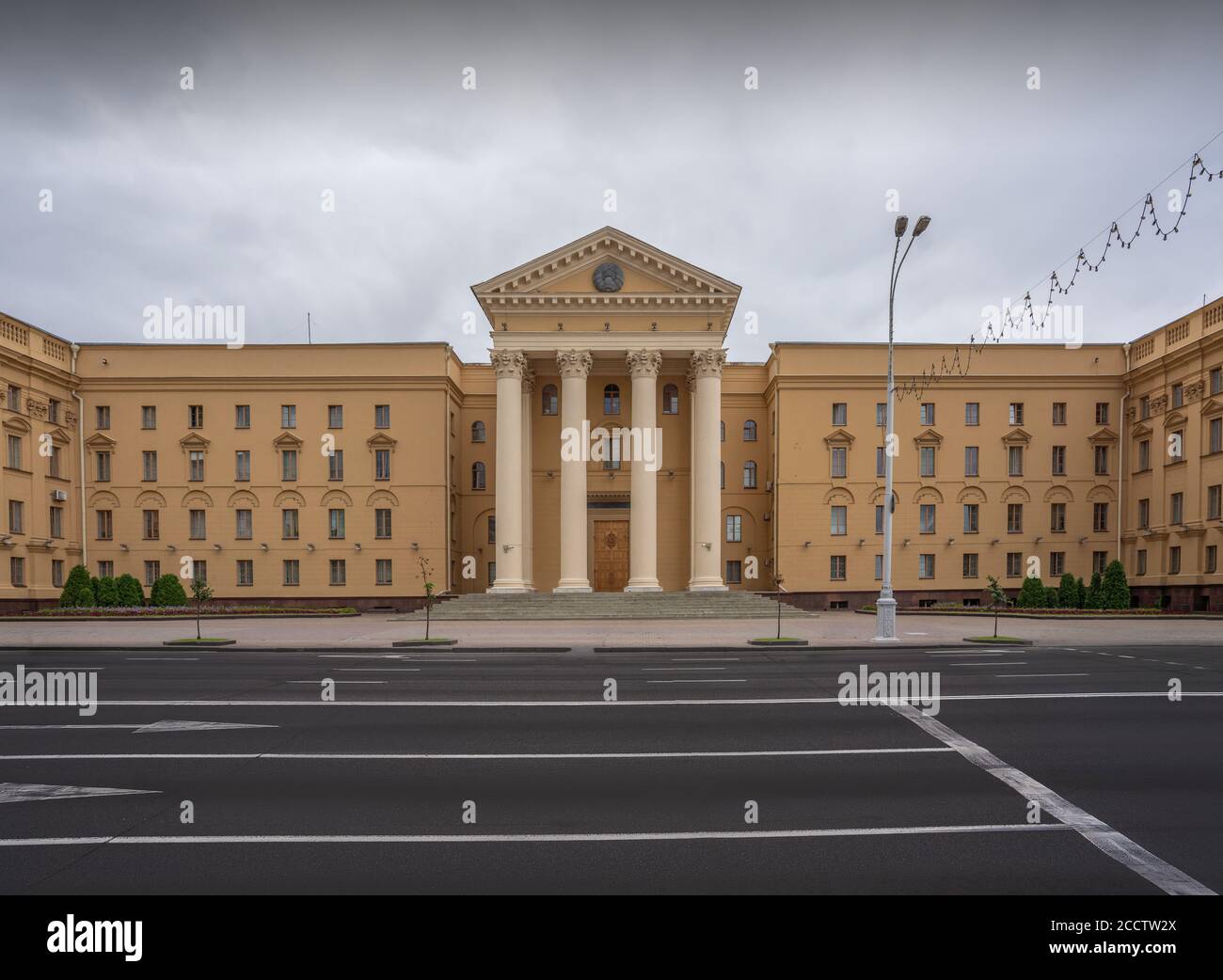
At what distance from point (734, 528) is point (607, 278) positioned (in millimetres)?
16399

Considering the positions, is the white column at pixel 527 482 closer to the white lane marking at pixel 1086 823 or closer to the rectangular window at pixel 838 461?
the rectangular window at pixel 838 461

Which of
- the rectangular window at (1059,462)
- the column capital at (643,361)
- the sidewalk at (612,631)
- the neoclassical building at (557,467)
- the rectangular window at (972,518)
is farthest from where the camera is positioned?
the rectangular window at (1059,462)

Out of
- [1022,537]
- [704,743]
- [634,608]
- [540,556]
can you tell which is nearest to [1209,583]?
[1022,537]

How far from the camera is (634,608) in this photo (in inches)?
1416

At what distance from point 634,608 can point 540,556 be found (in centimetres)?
1053

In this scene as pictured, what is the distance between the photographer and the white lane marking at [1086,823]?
5.46 metres

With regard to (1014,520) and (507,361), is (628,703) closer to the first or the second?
(507,361)

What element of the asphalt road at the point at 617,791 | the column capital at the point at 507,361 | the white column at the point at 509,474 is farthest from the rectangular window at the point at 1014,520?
the asphalt road at the point at 617,791

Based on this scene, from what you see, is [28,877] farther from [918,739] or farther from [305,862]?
[918,739]

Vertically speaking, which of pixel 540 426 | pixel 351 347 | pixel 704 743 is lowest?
pixel 704 743

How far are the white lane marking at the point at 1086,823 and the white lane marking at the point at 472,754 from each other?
55 centimetres

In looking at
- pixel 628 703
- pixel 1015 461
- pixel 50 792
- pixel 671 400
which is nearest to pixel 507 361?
pixel 671 400

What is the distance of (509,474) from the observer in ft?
129

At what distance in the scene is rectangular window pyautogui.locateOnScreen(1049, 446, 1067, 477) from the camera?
44156 mm
